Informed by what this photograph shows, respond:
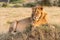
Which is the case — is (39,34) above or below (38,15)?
below

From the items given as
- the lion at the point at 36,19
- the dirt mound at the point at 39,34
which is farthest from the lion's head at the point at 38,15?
the dirt mound at the point at 39,34

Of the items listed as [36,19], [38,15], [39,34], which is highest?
[38,15]

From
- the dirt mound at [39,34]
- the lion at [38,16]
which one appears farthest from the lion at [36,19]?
the dirt mound at [39,34]

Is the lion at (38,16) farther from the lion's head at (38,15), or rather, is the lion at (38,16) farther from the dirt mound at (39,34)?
the dirt mound at (39,34)

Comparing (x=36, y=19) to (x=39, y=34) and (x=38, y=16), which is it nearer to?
(x=38, y=16)

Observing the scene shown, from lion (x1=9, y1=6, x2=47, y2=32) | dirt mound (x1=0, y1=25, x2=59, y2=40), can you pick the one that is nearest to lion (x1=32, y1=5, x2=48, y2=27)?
lion (x1=9, y1=6, x2=47, y2=32)

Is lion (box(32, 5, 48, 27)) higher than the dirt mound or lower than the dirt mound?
higher

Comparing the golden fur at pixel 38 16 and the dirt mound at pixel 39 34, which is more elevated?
the golden fur at pixel 38 16

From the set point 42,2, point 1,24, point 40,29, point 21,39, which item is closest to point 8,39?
point 21,39

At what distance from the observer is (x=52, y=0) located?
19766 mm

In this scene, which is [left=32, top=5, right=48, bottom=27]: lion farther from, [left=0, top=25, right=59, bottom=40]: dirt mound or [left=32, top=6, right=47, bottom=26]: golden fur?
[left=0, top=25, right=59, bottom=40]: dirt mound

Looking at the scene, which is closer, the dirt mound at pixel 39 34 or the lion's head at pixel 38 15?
the dirt mound at pixel 39 34

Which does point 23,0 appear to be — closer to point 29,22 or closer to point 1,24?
point 1,24

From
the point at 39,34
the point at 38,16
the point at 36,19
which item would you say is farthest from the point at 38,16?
the point at 39,34
